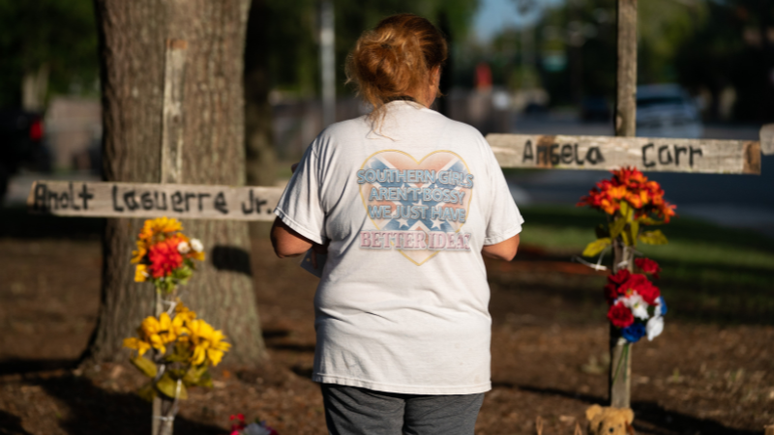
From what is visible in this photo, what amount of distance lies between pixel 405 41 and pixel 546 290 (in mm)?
6178

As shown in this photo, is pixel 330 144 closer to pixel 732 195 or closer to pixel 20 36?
pixel 732 195

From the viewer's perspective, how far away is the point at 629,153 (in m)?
3.84

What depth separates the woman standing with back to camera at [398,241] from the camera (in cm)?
216

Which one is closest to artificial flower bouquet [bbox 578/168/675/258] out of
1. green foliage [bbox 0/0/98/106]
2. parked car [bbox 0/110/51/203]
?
parked car [bbox 0/110/51/203]

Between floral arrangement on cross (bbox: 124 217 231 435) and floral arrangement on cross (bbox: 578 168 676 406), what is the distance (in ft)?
5.39

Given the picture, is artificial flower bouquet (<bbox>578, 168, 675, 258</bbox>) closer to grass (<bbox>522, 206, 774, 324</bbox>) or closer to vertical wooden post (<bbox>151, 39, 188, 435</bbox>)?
vertical wooden post (<bbox>151, 39, 188, 435</bbox>)

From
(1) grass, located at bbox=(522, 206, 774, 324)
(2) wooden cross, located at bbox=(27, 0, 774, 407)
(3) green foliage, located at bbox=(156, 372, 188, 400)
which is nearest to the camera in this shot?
(3) green foliage, located at bbox=(156, 372, 188, 400)

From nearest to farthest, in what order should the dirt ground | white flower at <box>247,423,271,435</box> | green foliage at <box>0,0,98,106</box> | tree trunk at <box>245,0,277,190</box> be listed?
white flower at <box>247,423,271,435</box>
the dirt ground
tree trunk at <box>245,0,277,190</box>
green foliage at <box>0,0,98,106</box>

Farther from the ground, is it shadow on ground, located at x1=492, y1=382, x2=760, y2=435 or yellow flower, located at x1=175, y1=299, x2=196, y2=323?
yellow flower, located at x1=175, y1=299, x2=196, y2=323

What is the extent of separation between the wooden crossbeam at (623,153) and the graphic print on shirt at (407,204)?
5.49ft

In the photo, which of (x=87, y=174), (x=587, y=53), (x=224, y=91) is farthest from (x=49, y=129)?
(x=587, y=53)

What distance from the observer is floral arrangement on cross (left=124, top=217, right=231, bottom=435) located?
125 inches

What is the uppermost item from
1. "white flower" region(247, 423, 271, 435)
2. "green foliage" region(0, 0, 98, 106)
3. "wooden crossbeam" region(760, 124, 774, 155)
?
"green foliage" region(0, 0, 98, 106)

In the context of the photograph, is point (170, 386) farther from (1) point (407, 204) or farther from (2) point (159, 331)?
(1) point (407, 204)
